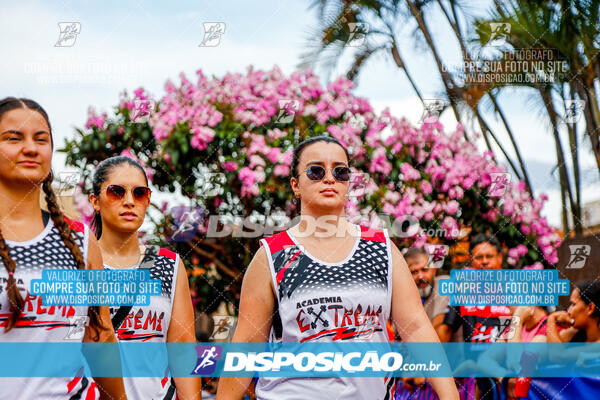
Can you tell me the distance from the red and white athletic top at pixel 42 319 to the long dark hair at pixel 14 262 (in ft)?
0.05

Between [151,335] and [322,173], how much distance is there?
45.7 inches

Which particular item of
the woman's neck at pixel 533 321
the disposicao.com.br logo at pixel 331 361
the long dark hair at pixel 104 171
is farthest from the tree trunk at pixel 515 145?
the disposicao.com.br logo at pixel 331 361

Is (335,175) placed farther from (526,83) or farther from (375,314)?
(526,83)

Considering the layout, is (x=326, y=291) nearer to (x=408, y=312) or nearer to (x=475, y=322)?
(x=408, y=312)

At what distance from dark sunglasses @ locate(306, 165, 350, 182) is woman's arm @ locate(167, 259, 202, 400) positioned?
0.98m

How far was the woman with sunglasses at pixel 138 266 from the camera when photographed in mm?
3062

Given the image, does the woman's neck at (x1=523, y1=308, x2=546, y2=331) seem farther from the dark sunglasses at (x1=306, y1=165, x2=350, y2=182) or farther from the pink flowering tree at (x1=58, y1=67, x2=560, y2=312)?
the dark sunglasses at (x1=306, y1=165, x2=350, y2=182)

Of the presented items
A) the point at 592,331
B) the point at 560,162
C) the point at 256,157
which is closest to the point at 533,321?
the point at 592,331

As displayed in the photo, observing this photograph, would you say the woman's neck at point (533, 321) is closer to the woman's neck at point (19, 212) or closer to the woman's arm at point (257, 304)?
the woman's arm at point (257, 304)

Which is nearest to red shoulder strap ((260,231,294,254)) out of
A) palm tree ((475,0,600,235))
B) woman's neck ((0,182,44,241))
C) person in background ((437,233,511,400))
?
woman's neck ((0,182,44,241))

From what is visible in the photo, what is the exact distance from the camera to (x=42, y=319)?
2039mm

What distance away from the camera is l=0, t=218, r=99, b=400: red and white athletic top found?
2008mm

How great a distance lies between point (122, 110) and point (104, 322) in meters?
4.12

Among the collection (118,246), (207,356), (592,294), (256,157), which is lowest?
(207,356)
